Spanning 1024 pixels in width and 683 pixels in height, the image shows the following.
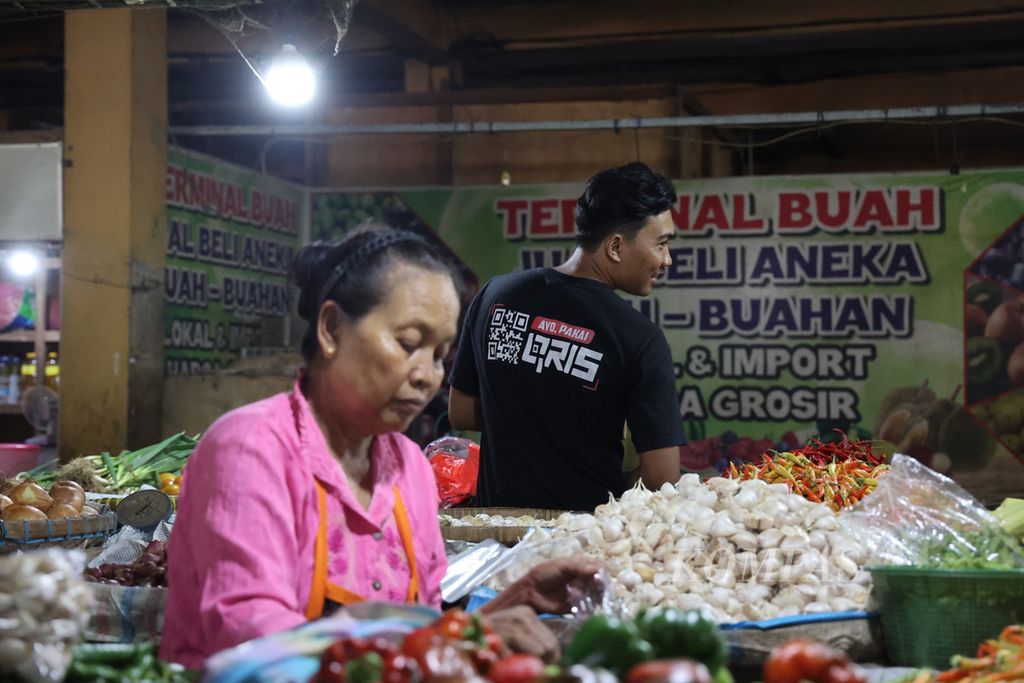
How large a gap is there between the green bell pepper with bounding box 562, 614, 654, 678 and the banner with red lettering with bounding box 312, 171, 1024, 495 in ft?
21.9

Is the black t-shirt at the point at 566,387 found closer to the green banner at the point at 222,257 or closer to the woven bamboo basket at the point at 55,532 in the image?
the woven bamboo basket at the point at 55,532

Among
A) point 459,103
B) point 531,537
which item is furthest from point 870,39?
point 531,537

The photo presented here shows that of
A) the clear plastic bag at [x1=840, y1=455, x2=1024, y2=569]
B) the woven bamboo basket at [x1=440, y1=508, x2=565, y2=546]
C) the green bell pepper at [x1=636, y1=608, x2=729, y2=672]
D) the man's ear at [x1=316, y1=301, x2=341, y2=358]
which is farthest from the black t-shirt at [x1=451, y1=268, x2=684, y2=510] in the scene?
the green bell pepper at [x1=636, y1=608, x2=729, y2=672]

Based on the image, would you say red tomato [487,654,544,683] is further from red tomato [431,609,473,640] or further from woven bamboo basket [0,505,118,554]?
woven bamboo basket [0,505,118,554]

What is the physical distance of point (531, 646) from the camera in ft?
6.23

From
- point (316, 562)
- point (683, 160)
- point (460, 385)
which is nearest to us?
point (316, 562)

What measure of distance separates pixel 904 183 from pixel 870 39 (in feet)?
5.20

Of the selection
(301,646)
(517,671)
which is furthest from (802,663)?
(301,646)

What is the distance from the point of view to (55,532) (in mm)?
3822

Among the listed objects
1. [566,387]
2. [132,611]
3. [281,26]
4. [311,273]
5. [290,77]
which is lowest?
[132,611]

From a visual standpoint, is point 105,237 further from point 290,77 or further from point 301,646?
point 301,646

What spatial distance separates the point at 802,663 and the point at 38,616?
109 cm

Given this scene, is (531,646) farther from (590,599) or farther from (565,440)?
(565,440)

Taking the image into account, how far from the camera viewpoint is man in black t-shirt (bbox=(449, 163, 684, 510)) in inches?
154
